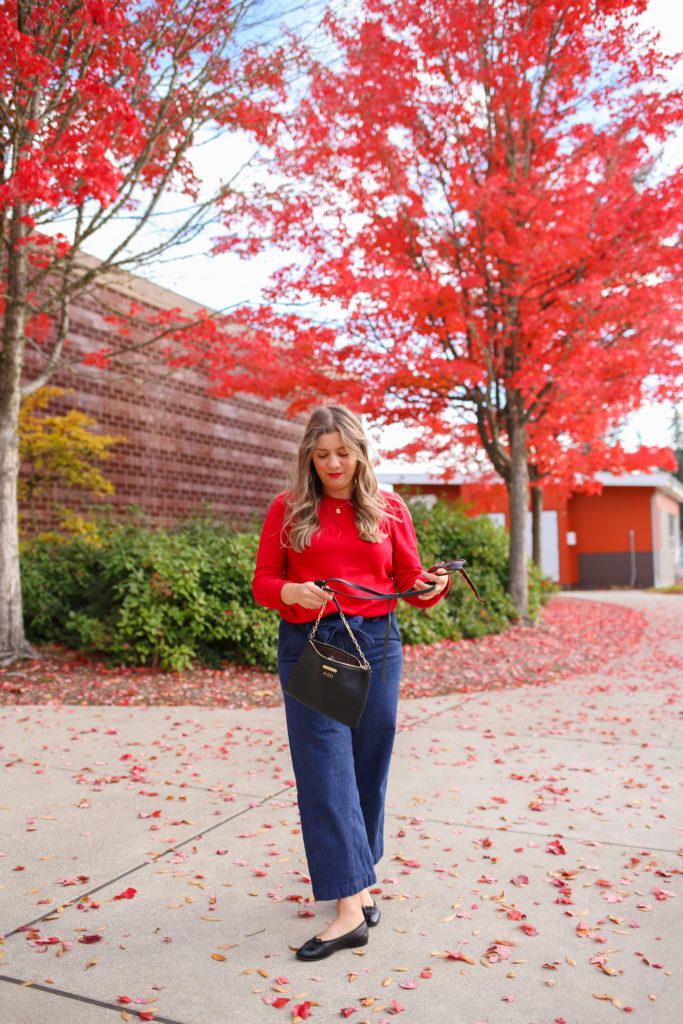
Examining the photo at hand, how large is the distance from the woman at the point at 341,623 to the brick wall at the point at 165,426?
6.89 meters

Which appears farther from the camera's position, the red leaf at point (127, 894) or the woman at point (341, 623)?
the red leaf at point (127, 894)

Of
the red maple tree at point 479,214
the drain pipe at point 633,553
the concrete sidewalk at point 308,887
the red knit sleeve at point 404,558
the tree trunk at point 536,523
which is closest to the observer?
the concrete sidewalk at point 308,887

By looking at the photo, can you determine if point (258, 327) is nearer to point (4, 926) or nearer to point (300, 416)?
point (300, 416)

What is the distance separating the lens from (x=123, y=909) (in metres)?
2.91

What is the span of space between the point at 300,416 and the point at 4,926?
45.2 ft

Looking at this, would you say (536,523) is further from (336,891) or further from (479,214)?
(336,891)

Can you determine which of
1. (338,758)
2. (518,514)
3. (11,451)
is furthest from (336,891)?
(518,514)

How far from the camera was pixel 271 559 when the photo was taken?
9.31ft

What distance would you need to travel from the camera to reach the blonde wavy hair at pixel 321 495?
9.31 ft

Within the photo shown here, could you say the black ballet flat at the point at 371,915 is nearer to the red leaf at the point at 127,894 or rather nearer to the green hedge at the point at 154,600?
the red leaf at the point at 127,894

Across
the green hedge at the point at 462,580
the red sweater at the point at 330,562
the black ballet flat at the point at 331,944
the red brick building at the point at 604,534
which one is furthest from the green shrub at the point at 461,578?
the red brick building at the point at 604,534

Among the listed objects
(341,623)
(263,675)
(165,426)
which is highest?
(165,426)

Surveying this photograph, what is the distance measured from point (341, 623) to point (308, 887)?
1.15 meters

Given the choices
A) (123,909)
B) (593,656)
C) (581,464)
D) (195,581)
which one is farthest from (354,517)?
(581,464)
